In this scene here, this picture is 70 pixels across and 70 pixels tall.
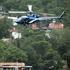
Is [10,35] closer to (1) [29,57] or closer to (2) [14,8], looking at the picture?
(1) [29,57]

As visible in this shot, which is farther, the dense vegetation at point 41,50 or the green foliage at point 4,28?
the green foliage at point 4,28

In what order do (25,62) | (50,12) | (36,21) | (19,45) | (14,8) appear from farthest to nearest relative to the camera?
1. (14,8)
2. (50,12)
3. (36,21)
4. (19,45)
5. (25,62)

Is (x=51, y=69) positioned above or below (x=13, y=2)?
below

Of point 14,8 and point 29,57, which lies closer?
point 29,57

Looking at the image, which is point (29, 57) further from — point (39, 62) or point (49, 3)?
point (49, 3)

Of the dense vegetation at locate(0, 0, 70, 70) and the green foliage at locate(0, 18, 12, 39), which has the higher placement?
the green foliage at locate(0, 18, 12, 39)

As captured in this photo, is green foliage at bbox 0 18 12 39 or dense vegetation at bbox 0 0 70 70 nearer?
dense vegetation at bbox 0 0 70 70

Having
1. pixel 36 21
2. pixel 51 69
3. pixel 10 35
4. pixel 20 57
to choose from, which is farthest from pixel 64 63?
pixel 36 21

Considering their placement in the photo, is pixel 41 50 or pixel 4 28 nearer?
pixel 41 50

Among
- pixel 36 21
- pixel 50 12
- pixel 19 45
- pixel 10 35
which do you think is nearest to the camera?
pixel 19 45

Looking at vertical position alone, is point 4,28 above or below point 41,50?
above

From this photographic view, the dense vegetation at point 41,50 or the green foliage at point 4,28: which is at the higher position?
the green foliage at point 4,28
